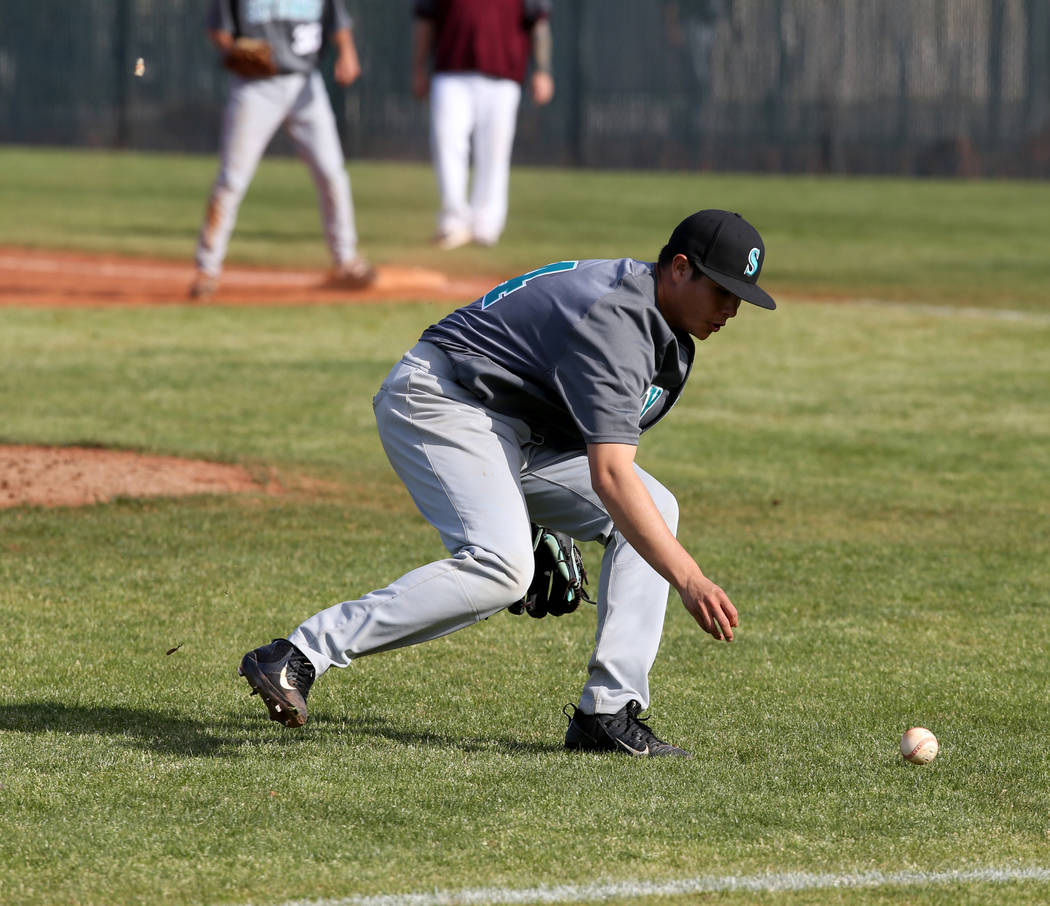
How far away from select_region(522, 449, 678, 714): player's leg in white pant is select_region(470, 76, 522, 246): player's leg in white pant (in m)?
10.7

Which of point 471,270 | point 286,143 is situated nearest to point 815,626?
point 471,270

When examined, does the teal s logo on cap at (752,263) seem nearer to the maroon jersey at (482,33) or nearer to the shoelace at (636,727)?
the shoelace at (636,727)

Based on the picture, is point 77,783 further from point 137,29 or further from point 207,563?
point 137,29

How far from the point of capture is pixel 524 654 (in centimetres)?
581

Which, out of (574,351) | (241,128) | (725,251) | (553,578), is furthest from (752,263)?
(241,128)

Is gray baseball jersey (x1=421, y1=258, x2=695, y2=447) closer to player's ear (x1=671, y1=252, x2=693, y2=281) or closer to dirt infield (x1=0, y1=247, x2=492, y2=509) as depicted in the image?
player's ear (x1=671, y1=252, x2=693, y2=281)

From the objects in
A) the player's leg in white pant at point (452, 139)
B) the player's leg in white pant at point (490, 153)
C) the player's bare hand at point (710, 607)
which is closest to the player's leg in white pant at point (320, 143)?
the player's leg in white pant at point (452, 139)

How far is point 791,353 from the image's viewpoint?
12.1m

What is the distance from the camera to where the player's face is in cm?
439

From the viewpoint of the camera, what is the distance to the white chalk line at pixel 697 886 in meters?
3.59

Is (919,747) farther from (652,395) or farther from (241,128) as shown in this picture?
(241,128)

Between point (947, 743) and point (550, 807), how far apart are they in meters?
1.28

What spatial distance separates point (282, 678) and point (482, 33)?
38.2 feet

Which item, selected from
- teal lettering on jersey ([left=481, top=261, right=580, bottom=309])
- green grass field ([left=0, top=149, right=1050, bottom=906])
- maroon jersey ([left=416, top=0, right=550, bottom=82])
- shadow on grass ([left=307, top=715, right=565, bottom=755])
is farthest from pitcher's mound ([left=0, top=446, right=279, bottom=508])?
maroon jersey ([left=416, top=0, right=550, bottom=82])
